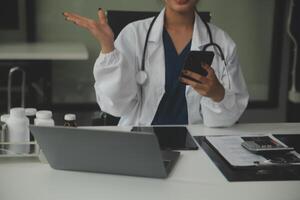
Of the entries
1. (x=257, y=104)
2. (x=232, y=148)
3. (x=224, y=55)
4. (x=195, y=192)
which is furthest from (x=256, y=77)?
(x=195, y=192)

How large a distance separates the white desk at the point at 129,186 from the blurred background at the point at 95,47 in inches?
75.9

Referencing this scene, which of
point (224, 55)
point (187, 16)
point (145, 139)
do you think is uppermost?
point (187, 16)

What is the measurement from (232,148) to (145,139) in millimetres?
377

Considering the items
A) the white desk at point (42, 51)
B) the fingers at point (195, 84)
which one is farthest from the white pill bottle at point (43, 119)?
the white desk at point (42, 51)

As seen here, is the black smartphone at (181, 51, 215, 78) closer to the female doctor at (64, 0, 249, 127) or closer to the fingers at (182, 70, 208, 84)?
the fingers at (182, 70, 208, 84)

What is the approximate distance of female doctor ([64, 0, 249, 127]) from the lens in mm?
1610

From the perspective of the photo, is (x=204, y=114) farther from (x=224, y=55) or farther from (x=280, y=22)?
(x=280, y=22)

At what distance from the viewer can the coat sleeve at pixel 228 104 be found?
158cm

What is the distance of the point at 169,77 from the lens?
69.0 inches

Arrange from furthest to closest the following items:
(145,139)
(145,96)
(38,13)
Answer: (38,13) < (145,96) < (145,139)

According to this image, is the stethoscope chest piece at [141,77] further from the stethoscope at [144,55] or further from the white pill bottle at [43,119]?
the white pill bottle at [43,119]

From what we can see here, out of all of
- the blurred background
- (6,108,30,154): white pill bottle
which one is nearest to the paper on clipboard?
(6,108,30,154): white pill bottle

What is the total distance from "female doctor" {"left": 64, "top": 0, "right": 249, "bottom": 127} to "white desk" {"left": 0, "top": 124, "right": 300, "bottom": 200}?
1.40 ft

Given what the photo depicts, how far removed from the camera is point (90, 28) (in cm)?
140
